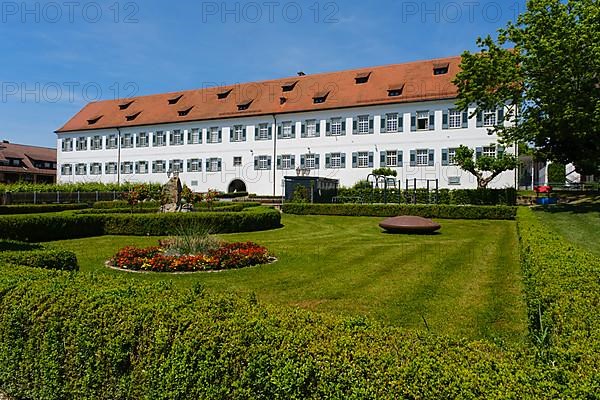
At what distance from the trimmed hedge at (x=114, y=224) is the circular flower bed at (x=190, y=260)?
18.6 feet

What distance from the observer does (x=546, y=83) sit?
20.8m

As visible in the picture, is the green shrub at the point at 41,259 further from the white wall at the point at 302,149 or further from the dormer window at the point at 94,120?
the dormer window at the point at 94,120

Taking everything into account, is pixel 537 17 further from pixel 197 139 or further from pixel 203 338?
pixel 197 139

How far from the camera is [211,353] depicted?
311cm

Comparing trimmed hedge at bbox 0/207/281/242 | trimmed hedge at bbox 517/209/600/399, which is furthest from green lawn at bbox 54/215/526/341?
trimmed hedge at bbox 0/207/281/242

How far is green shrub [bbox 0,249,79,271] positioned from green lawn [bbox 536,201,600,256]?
12069 mm

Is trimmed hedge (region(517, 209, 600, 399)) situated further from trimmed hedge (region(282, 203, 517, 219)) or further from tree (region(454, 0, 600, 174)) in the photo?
trimmed hedge (region(282, 203, 517, 219))

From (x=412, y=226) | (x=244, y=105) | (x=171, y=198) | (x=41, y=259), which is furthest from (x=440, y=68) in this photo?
(x=41, y=259)

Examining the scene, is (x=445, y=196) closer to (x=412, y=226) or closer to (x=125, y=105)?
(x=412, y=226)

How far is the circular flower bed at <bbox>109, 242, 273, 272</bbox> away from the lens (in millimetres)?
10211

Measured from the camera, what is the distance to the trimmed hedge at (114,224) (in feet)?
51.0

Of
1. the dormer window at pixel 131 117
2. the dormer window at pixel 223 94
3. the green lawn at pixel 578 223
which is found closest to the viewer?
the green lawn at pixel 578 223

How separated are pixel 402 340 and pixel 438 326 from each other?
3.31m

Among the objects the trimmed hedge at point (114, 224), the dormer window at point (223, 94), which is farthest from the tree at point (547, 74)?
the dormer window at point (223, 94)
